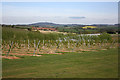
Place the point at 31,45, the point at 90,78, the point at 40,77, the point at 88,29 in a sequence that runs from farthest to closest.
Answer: the point at 88,29
the point at 31,45
the point at 40,77
the point at 90,78

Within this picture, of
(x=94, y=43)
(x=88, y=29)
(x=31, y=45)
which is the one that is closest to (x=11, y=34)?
(x=31, y=45)

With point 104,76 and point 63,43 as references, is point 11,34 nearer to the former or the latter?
point 63,43

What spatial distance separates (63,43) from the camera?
2502 centimetres

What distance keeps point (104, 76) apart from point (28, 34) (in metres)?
35.2

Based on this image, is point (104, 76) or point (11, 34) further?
point (11, 34)

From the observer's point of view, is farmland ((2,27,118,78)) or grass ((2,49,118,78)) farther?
farmland ((2,27,118,78))

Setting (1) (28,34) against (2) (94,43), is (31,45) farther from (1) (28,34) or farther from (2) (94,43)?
(1) (28,34)

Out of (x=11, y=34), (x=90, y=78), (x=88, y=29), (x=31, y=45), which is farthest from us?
(x=88, y=29)

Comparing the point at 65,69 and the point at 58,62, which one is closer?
the point at 65,69

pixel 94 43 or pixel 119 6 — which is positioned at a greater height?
pixel 119 6

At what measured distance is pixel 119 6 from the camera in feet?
48.3

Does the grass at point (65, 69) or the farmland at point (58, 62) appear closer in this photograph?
the grass at point (65, 69)

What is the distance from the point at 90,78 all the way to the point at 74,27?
173 feet

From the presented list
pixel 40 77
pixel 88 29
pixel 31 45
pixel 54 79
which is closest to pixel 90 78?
pixel 54 79
